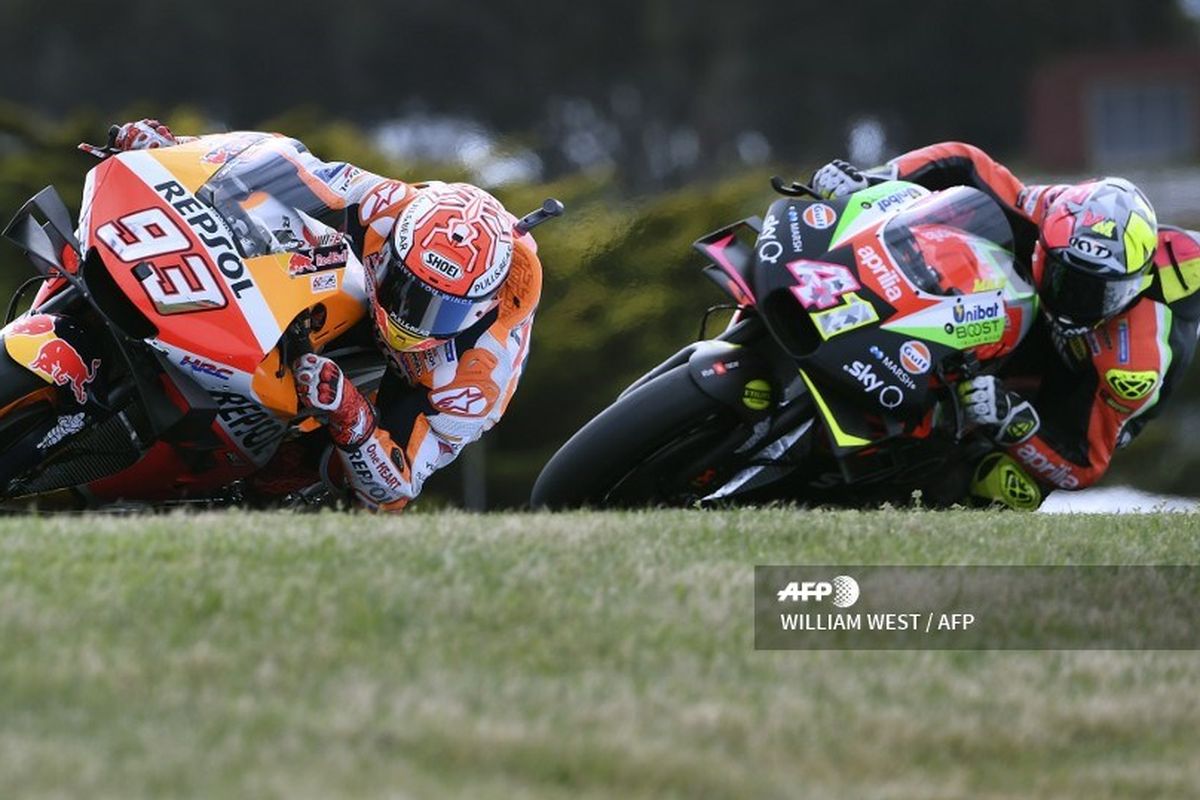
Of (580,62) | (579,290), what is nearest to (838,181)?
(579,290)

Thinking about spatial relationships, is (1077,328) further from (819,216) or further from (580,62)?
(580,62)

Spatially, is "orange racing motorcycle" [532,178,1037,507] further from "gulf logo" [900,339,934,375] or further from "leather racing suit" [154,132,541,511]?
"leather racing suit" [154,132,541,511]

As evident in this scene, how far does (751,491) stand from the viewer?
8516 mm

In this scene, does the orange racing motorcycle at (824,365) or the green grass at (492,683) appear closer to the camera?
the green grass at (492,683)

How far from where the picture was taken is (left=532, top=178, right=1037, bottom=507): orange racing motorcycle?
8.12m

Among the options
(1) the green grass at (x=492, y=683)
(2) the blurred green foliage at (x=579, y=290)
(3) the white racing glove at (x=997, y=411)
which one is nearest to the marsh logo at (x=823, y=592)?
(1) the green grass at (x=492, y=683)

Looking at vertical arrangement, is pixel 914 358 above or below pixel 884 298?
below

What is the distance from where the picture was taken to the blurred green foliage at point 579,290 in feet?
50.1

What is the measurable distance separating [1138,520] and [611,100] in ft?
115

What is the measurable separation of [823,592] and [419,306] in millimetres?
2071

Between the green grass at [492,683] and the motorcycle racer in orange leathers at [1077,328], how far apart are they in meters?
1.80

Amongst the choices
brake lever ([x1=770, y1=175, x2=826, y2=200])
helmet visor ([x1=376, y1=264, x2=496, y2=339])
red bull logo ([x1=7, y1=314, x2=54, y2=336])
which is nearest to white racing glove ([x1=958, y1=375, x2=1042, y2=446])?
brake lever ([x1=770, y1=175, x2=826, y2=200])

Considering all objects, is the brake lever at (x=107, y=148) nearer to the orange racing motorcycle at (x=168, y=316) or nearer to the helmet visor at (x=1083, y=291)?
the orange racing motorcycle at (x=168, y=316)

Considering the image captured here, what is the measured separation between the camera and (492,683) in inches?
210
